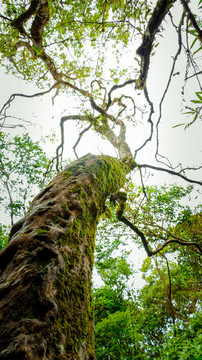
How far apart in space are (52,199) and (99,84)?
5134mm

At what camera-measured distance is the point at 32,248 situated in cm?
107

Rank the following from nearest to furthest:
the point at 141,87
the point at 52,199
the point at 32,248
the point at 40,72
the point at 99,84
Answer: the point at 32,248
the point at 52,199
the point at 141,87
the point at 99,84
the point at 40,72

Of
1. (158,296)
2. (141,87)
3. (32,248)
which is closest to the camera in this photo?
(32,248)

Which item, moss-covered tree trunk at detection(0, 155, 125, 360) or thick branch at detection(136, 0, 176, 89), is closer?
moss-covered tree trunk at detection(0, 155, 125, 360)

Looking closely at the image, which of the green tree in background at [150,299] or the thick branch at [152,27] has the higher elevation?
the thick branch at [152,27]

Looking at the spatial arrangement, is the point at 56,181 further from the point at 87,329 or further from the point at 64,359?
the point at 64,359

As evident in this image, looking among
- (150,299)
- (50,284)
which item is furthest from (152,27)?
(150,299)

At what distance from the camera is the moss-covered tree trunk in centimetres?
71

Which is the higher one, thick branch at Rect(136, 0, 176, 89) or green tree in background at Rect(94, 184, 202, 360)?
thick branch at Rect(136, 0, 176, 89)

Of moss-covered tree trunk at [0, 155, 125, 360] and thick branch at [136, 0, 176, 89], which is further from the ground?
thick branch at [136, 0, 176, 89]

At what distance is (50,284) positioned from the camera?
0.93 m

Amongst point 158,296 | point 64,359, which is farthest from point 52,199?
point 158,296

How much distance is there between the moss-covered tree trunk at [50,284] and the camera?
71 cm

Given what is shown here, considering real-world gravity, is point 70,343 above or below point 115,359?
above
